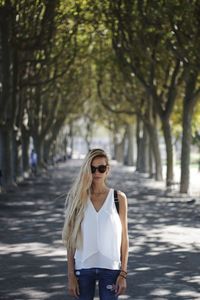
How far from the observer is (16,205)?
21.9 meters

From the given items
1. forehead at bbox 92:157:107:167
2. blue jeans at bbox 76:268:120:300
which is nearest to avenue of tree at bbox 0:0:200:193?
forehead at bbox 92:157:107:167

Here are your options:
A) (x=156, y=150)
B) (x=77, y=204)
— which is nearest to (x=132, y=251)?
(x=77, y=204)

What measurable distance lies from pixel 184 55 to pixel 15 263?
1274 centimetres

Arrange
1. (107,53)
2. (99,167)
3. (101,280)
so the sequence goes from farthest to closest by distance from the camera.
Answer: (107,53) < (99,167) < (101,280)

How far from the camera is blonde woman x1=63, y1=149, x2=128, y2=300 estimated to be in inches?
189

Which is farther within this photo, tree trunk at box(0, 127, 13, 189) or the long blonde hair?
tree trunk at box(0, 127, 13, 189)

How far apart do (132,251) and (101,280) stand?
7540 millimetres

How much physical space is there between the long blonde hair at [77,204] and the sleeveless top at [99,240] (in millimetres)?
36

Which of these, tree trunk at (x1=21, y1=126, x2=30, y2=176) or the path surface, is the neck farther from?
tree trunk at (x1=21, y1=126, x2=30, y2=176)

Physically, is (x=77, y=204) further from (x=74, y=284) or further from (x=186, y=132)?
(x=186, y=132)

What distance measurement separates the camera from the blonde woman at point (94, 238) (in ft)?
15.7

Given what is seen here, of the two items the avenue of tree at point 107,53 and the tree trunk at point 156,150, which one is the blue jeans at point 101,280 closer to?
the avenue of tree at point 107,53

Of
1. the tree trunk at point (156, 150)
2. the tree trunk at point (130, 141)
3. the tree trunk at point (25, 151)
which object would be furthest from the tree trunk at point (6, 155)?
the tree trunk at point (130, 141)

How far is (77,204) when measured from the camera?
15.9ft
